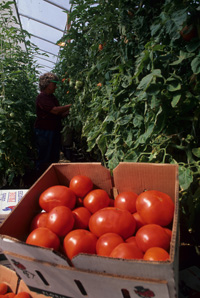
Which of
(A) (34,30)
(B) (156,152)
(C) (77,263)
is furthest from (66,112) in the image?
(A) (34,30)

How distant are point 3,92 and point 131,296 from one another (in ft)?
8.28

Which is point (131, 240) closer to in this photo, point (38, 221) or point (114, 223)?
point (114, 223)

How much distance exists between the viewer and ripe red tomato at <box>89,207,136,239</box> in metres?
0.84

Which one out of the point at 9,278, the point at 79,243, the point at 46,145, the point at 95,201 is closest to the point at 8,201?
the point at 9,278

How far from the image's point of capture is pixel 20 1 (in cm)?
596

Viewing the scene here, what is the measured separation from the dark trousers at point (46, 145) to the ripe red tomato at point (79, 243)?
260 cm

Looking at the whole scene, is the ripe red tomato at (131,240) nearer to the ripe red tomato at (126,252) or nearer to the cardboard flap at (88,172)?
the ripe red tomato at (126,252)

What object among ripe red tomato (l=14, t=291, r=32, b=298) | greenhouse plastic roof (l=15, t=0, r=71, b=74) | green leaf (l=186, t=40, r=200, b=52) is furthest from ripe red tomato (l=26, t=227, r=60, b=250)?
greenhouse plastic roof (l=15, t=0, r=71, b=74)

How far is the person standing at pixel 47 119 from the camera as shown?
Answer: 318 cm

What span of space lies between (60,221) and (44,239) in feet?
0.32

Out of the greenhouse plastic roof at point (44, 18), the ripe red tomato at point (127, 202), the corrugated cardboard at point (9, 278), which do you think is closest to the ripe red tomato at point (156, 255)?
the ripe red tomato at point (127, 202)

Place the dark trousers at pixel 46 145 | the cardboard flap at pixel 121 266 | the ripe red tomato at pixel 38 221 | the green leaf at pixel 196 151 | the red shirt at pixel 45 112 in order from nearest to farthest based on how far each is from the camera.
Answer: the cardboard flap at pixel 121 266
the ripe red tomato at pixel 38 221
the green leaf at pixel 196 151
the red shirt at pixel 45 112
the dark trousers at pixel 46 145

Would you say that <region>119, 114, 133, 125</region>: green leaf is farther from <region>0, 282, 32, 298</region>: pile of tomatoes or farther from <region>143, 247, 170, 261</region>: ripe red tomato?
<region>0, 282, 32, 298</region>: pile of tomatoes

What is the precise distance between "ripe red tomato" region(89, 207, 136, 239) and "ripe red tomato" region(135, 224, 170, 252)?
0.07 metres
